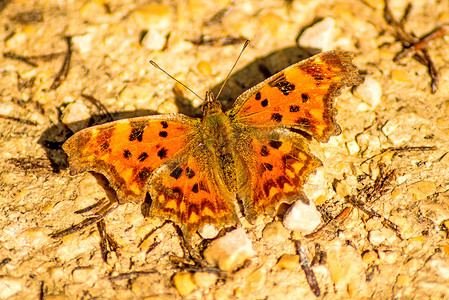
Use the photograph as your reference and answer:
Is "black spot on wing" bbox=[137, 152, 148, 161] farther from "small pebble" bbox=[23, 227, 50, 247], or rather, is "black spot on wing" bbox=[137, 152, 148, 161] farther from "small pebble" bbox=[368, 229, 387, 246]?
"small pebble" bbox=[368, 229, 387, 246]

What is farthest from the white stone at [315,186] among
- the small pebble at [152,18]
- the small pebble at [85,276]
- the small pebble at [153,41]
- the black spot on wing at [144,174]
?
the small pebble at [152,18]

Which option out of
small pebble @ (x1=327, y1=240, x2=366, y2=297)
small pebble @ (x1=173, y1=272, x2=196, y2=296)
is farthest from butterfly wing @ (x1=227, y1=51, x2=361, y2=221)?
small pebble @ (x1=173, y1=272, x2=196, y2=296)

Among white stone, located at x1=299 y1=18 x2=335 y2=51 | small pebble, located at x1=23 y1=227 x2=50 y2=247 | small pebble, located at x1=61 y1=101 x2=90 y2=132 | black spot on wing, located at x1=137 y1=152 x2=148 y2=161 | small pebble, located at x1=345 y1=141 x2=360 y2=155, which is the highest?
small pebble, located at x1=61 y1=101 x2=90 y2=132

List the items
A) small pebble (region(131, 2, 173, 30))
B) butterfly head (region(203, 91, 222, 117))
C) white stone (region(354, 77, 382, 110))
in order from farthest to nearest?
small pebble (region(131, 2, 173, 30))
white stone (region(354, 77, 382, 110))
butterfly head (region(203, 91, 222, 117))

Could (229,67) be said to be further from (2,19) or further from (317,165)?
(2,19)

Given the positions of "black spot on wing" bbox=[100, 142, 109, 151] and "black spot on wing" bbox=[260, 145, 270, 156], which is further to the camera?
"black spot on wing" bbox=[260, 145, 270, 156]

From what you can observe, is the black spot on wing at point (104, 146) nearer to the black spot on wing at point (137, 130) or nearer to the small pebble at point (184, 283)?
the black spot on wing at point (137, 130)
